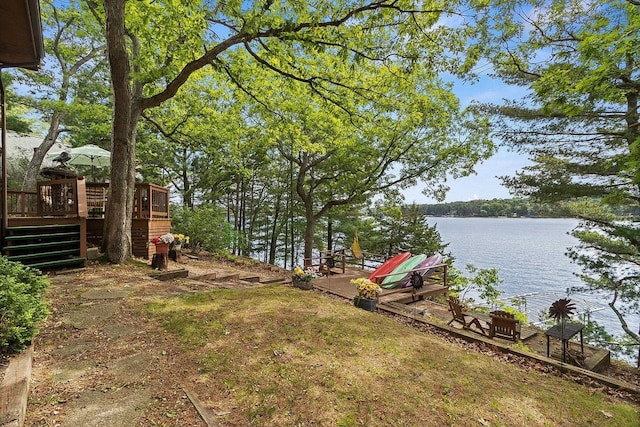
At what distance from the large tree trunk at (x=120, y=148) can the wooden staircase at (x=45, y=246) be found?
2.28ft

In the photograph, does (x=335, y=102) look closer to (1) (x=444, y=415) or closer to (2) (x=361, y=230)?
(1) (x=444, y=415)

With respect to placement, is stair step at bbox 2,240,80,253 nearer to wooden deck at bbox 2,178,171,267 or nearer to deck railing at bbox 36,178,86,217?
wooden deck at bbox 2,178,171,267

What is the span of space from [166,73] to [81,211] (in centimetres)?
368

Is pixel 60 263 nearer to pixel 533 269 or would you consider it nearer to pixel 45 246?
pixel 45 246

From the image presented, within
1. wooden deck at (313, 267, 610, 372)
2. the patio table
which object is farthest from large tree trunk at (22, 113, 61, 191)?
the patio table

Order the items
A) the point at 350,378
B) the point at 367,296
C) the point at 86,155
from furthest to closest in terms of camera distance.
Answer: the point at 86,155 → the point at 367,296 → the point at 350,378

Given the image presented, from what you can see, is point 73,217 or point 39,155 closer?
point 73,217

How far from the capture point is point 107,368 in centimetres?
295

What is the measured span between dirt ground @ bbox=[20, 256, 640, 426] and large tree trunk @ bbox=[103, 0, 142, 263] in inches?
88.0

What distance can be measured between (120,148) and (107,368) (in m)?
5.91

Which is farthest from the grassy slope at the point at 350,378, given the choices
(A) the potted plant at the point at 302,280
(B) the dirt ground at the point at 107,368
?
(A) the potted plant at the point at 302,280

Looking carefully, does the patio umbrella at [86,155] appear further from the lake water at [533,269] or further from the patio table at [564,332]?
the lake water at [533,269]

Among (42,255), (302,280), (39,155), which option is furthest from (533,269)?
(39,155)

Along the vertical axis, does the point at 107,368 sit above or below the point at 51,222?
below
